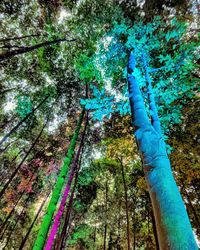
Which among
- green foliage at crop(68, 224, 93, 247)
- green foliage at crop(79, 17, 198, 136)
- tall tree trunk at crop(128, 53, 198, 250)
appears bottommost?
tall tree trunk at crop(128, 53, 198, 250)

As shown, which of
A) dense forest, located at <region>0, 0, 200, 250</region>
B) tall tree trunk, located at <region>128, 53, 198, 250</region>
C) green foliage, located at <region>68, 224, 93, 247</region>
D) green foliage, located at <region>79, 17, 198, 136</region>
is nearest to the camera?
tall tree trunk, located at <region>128, 53, 198, 250</region>

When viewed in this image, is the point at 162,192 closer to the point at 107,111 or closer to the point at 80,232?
the point at 107,111

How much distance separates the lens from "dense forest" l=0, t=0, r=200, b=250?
102 inches

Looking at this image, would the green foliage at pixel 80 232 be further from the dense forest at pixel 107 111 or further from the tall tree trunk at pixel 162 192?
the tall tree trunk at pixel 162 192

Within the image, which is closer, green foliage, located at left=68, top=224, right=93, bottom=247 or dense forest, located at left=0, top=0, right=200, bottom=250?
dense forest, located at left=0, top=0, right=200, bottom=250

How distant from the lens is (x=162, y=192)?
5.20 ft

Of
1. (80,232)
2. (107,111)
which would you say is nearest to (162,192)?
(107,111)

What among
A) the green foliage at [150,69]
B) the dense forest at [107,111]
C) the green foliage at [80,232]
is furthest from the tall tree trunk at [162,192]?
the green foliage at [80,232]

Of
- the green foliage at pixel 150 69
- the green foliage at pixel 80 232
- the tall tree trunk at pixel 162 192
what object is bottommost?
the tall tree trunk at pixel 162 192

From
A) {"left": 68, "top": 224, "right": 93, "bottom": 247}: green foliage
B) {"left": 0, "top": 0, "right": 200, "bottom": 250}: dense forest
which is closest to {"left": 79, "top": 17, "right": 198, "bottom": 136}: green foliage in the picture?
{"left": 0, "top": 0, "right": 200, "bottom": 250}: dense forest

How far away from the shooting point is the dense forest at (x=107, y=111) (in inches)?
102

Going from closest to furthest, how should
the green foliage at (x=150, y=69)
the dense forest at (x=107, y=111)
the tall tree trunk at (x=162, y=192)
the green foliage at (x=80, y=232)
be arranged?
the tall tree trunk at (x=162, y=192), the dense forest at (x=107, y=111), the green foliage at (x=150, y=69), the green foliage at (x=80, y=232)

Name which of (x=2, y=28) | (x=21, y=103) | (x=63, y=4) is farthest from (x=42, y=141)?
(x=63, y=4)

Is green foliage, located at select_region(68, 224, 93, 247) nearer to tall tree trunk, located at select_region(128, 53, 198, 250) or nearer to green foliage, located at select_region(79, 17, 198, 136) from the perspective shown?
green foliage, located at select_region(79, 17, 198, 136)
